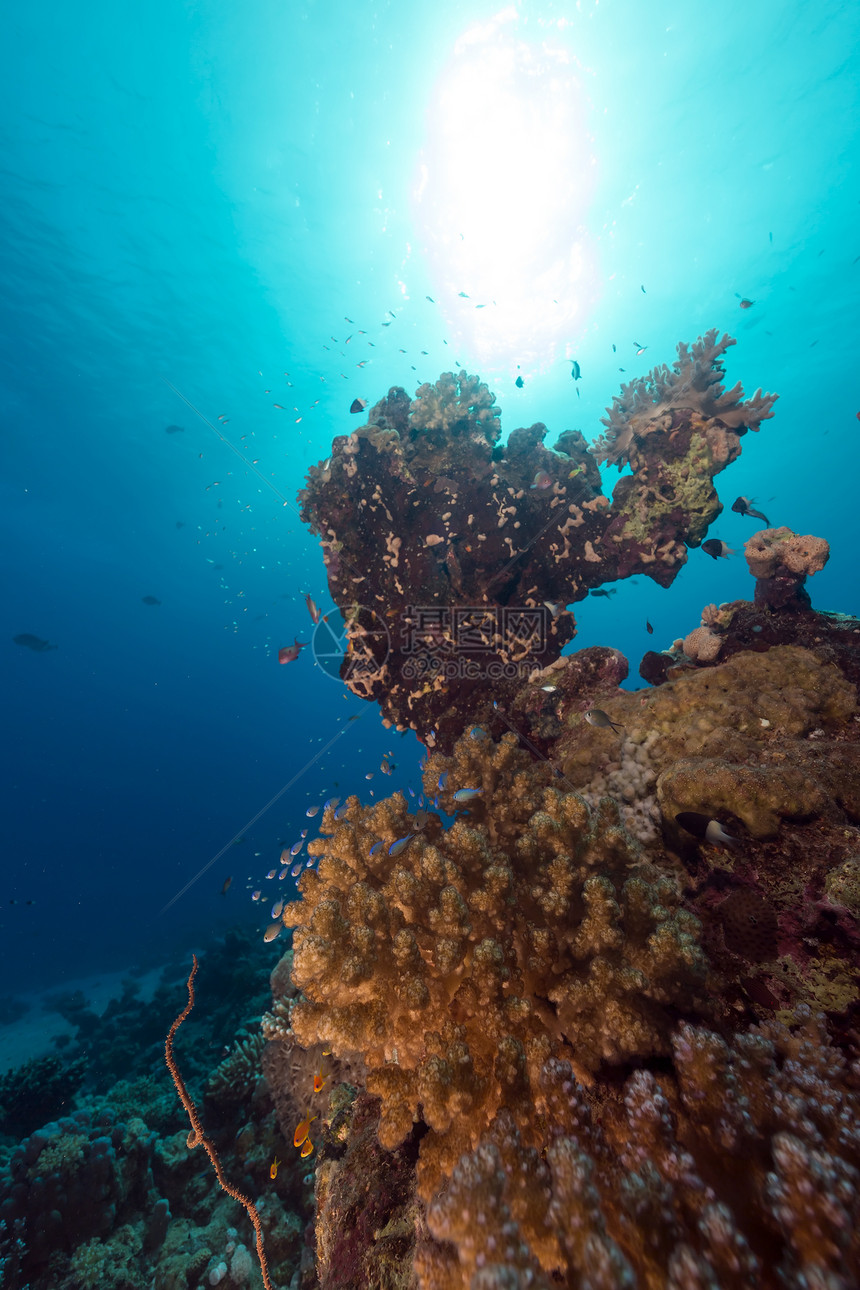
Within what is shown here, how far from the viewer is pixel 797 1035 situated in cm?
231

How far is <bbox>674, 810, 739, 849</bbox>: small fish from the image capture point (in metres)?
3.47

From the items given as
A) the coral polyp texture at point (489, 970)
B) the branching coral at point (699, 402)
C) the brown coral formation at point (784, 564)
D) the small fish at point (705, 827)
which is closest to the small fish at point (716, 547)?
the brown coral formation at point (784, 564)

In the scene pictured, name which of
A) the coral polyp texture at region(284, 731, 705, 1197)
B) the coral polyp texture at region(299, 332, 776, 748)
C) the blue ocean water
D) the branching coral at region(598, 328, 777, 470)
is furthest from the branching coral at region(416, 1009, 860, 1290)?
the blue ocean water

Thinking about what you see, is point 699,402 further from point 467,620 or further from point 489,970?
point 489,970

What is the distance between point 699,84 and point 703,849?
2787 cm

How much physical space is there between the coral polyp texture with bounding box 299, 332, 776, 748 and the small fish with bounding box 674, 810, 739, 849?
346 centimetres

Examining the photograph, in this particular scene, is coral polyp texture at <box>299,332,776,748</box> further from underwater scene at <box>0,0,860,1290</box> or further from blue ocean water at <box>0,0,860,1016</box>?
blue ocean water at <box>0,0,860,1016</box>

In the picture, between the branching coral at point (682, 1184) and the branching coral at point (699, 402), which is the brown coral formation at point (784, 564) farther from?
the branching coral at point (682, 1184)

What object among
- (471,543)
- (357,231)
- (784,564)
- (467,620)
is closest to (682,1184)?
(467,620)

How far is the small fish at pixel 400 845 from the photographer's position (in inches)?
160

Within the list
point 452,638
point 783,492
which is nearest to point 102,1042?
point 452,638

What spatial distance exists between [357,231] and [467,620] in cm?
2365

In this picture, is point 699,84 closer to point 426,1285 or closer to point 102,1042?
point 426,1285

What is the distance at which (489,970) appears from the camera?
9.16ft
